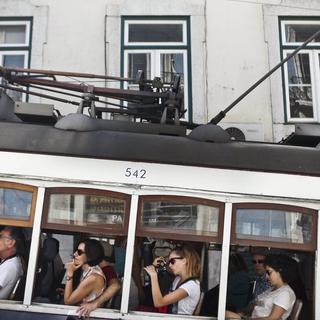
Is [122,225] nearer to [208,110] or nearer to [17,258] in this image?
[17,258]

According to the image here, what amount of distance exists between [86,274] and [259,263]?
1431 millimetres

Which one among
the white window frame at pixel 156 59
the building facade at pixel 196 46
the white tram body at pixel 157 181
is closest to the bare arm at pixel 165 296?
the white tram body at pixel 157 181

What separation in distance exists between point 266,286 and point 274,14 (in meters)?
4.46

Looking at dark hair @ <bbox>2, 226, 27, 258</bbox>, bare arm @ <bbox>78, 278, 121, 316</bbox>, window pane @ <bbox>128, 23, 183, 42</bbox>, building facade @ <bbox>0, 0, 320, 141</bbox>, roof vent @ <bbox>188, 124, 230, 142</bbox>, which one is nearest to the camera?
bare arm @ <bbox>78, 278, 121, 316</bbox>

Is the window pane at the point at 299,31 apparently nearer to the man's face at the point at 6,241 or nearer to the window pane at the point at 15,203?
the window pane at the point at 15,203

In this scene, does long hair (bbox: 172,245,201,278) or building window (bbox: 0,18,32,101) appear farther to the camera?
building window (bbox: 0,18,32,101)

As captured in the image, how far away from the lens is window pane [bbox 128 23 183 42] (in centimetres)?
750

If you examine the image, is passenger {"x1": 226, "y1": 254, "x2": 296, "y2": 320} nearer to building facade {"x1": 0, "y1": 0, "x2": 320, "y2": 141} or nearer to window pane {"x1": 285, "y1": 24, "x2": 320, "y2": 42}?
building facade {"x1": 0, "y1": 0, "x2": 320, "y2": 141}

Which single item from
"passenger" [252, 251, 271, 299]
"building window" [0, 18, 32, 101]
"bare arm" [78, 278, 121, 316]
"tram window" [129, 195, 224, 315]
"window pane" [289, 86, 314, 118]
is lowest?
"bare arm" [78, 278, 121, 316]

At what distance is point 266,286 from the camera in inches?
173

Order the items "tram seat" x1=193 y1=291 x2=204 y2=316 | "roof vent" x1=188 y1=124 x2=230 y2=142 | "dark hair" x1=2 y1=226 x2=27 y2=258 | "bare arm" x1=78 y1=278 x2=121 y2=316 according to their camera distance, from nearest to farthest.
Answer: "bare arm" x1=78 y1=278 x2=121 y2=316 < "tram seat" x1=193 y1=291 x2=204 y2=316 < "dark hair" x1=2 y1=226 x2=27 y2=258 < "roof vent" x1=188 y1=124 x2=230 y2=142

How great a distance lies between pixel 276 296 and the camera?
4.13m

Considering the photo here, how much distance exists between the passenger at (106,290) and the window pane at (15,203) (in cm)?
72

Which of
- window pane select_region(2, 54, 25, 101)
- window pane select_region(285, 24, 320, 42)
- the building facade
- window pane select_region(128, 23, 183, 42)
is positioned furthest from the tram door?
window pane select_region(2, 54, 25, 101)
